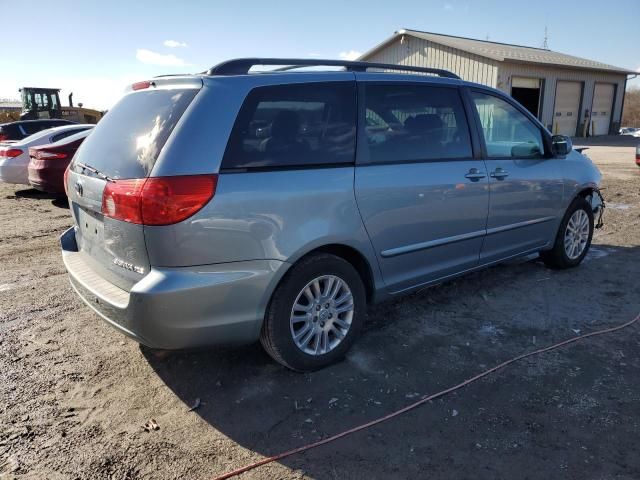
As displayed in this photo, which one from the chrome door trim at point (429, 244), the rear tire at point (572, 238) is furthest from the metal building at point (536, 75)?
the chrome door trim at point (429, 244)

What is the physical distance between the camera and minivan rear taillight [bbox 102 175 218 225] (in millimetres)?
2559

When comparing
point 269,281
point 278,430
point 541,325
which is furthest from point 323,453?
point 541,325

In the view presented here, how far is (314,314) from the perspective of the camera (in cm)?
323

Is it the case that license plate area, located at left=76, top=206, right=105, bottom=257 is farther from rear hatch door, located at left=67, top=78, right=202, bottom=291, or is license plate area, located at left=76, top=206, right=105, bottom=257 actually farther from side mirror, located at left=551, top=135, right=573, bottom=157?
side mirror, located at left=551, top=135, right=573, bottom=157

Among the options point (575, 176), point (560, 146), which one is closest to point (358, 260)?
point (560, 146)

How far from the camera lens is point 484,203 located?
4133 mm

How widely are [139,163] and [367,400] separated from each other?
1.84 metres

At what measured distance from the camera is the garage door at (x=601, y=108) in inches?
1160

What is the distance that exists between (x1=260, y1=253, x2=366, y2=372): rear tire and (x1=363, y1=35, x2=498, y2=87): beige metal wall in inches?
837

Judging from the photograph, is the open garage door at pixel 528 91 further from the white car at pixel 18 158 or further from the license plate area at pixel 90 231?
the license plate area at pixel 90 231

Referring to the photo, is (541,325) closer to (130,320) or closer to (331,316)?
(331,316)

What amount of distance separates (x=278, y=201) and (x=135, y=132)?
0.92 metres

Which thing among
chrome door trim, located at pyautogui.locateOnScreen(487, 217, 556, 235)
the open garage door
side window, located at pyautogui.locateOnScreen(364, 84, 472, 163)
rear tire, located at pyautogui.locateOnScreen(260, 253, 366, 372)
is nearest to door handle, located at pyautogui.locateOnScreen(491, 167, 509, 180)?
side window, located at pyautogui.locateOnScreen(364, 84, 472, 163)

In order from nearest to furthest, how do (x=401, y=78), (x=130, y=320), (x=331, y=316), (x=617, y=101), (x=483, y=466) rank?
(x=483, y=466), (x=130, y=320), (x=331, y=316), (x=401, y=78), (x=617, y=101)
